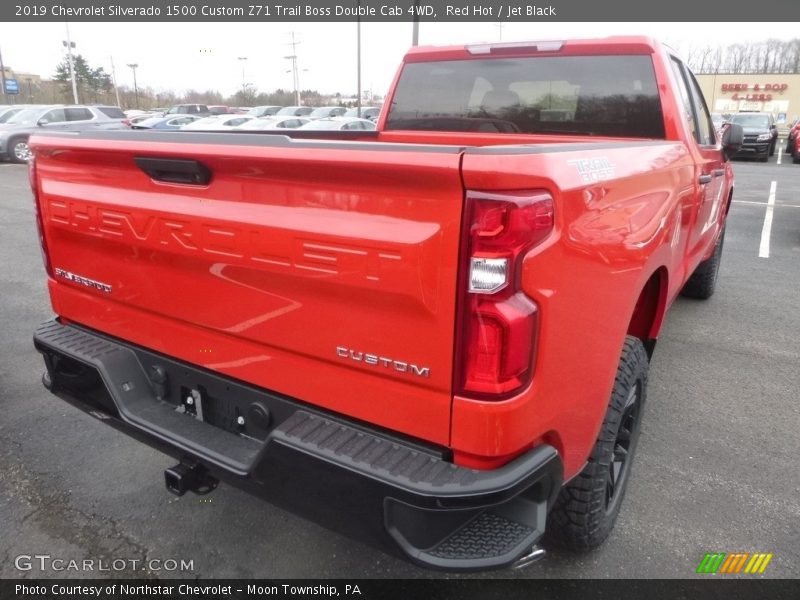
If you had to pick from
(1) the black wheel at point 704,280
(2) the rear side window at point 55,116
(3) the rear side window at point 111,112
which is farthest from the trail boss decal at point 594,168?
(3) the rear side window at point 111,112

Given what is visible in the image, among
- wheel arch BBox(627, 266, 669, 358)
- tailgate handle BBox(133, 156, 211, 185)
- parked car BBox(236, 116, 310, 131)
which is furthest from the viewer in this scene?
parked car BBox(236, 116, 310, 131)

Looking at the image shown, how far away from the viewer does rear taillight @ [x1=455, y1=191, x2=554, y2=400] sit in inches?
60.1

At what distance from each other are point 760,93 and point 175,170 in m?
61.7

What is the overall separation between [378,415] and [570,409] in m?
0.57

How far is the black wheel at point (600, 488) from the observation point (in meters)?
2.24

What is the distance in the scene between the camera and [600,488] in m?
2.27

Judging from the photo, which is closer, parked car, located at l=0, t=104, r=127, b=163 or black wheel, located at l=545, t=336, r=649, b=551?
black wheel, located at l=545, t=336, r=649, b=551

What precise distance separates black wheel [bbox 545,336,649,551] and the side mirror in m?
2.31

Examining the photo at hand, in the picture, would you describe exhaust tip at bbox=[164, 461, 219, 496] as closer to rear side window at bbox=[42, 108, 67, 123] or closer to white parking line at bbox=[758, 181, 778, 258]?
white parking line at bbox=[758, 181, 778, 258]

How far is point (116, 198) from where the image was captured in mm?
2213

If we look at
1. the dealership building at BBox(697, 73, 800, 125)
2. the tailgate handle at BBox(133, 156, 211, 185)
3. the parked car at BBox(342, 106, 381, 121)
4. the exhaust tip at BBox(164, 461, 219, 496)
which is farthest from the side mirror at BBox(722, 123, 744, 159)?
the dealership building at BBox(697, 73, 800, 125)

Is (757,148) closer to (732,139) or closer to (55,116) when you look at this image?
(732,139)

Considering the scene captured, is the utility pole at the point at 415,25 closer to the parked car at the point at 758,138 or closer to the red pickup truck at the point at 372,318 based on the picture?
the parked car at the point at 758,138

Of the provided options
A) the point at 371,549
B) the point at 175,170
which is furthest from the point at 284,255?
the point at 371,549
